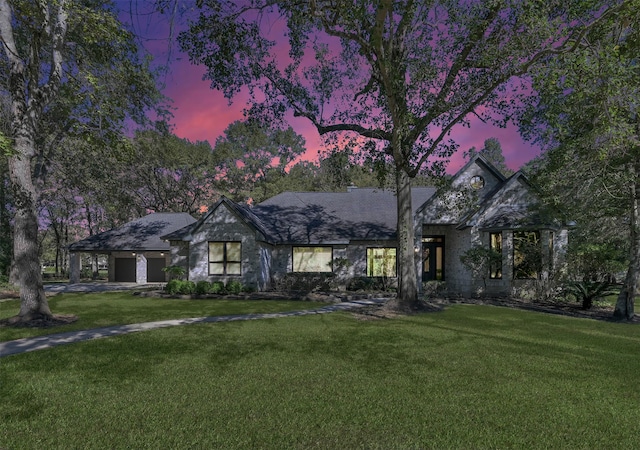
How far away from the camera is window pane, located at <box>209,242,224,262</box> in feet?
63.6

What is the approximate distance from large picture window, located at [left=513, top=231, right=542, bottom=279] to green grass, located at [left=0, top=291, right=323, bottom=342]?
425 inches

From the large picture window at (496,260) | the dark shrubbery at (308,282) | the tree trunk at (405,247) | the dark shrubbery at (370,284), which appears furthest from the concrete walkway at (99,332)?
the large picture window at (496,260)

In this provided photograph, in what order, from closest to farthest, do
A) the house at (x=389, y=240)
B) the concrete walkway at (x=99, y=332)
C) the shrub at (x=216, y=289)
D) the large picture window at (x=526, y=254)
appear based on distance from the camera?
the concrete walkway at (x=99, y=332), the large picture window at (x=526, y=254), the house at (x=389, y=240), the shrub at (x=216, y=289)

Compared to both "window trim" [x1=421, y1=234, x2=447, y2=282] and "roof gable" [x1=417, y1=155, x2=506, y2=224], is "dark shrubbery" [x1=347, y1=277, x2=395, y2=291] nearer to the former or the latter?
"window trim" [x1=421, y1=234, x2=447, y2=282]

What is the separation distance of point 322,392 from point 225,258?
607 inches

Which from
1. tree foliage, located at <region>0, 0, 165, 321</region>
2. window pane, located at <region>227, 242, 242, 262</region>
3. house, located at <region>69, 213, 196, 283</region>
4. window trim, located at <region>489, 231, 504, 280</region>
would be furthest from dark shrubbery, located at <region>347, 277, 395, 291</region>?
tree foliage, located at <region>0, 0, 165, 321</region>

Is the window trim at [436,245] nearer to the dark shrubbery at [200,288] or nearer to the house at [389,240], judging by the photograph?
the house at [389,240]

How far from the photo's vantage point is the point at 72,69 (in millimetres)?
13625

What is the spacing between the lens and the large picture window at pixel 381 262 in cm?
2084

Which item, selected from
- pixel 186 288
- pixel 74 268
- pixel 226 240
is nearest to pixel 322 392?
pixel 186 288

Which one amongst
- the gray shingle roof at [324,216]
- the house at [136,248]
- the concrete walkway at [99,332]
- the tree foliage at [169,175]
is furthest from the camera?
the tree foliage at [169,175]

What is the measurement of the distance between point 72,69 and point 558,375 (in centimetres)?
1860

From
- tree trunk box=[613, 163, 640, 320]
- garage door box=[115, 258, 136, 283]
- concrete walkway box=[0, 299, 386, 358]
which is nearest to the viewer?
concrete walkway box=[0, 299, 386, 358]

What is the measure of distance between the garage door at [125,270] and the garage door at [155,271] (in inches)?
91.3
